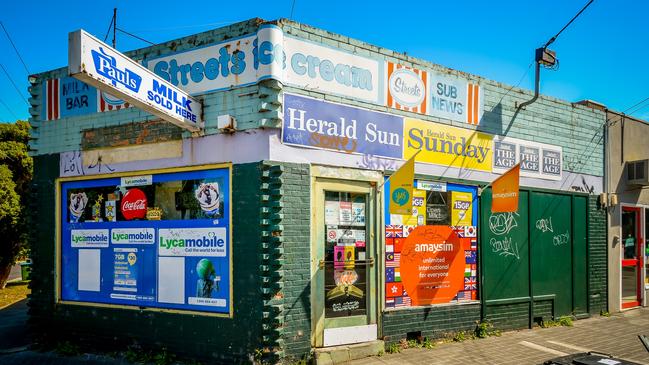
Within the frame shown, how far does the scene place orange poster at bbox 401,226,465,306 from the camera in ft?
28.0

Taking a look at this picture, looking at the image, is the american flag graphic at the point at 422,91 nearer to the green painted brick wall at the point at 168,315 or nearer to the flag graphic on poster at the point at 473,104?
the flag graphic on poster at the point at 473,104

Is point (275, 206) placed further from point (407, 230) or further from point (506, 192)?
point (506, 192)

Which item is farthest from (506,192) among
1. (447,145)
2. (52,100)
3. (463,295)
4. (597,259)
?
(52,100)

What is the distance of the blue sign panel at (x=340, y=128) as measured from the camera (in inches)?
292

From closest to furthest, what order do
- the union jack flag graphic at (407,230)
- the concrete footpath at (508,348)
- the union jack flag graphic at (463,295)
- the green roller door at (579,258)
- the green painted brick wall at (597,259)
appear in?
the concrete footpath at (508,348) → the union jack flag graphic at (407,230) → the union jack flag graphic at (463,295) → the green roller door at (579,258) → the green painted brick wall at (597,259)

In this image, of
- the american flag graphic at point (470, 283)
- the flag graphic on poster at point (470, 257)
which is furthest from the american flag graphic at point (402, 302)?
the flag graphic on poster at point (470, 257)

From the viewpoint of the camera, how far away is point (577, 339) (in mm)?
9328

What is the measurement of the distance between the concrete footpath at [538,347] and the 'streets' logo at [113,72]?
4.99 meters

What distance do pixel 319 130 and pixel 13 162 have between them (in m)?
13.8

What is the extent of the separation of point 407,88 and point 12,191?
1244cm

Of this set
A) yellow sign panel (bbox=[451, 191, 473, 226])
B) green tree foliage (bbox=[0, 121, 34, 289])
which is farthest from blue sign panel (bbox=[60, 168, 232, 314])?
green tree foliage (bbox=[0, 121, 34, 289])

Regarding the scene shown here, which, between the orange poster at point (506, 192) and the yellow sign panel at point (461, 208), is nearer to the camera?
the orange poster at point (506, 192)

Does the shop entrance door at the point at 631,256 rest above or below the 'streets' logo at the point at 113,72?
below

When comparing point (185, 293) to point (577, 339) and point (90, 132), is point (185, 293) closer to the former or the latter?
point (90, 132)
